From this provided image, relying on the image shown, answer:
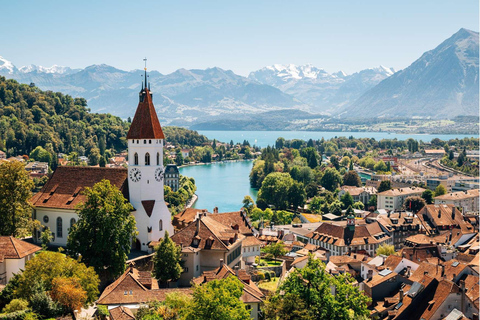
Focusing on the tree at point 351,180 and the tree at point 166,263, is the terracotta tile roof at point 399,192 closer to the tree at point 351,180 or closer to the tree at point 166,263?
the tree at point 351,180

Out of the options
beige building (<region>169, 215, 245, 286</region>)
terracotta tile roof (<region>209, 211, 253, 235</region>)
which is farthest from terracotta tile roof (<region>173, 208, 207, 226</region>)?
beige building (<region>169, 215, 245, 286</region>)

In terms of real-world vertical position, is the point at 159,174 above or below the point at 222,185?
above

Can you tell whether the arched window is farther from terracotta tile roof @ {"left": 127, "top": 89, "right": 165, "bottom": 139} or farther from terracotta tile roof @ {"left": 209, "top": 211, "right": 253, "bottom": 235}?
terracotta tile roof @ {"left": 209, "top": 211, "right": 253, "bottom": 235}

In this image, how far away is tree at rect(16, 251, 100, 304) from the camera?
942 inches

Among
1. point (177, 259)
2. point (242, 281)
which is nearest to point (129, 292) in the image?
point (177, 259)

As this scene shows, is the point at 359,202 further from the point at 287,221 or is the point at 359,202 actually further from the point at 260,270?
the point at 260,270

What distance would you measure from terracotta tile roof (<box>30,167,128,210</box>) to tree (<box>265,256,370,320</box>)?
46.6 feet

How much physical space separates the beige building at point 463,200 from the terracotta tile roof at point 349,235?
24703mm

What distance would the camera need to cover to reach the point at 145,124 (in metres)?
35.6

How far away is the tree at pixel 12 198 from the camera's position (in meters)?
31.4

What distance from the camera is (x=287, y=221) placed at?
68.7 metres

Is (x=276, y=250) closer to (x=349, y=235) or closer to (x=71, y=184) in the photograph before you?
(x=349, y=235)

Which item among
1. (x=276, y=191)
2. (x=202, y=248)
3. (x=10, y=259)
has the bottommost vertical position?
(x=276, y=191)

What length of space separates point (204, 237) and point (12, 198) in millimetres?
9987
